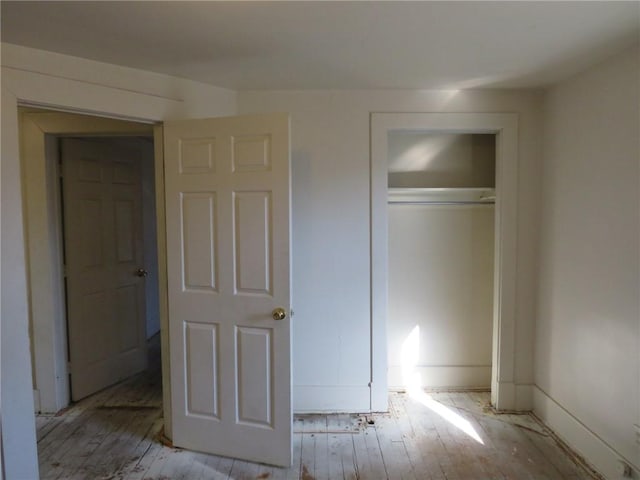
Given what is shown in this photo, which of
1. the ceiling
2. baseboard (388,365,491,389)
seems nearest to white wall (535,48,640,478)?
the ceiling

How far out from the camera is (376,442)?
2.47 metres

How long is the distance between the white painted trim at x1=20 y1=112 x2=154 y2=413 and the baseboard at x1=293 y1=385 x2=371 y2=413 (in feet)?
5.83

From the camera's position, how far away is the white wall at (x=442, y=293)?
314 cm

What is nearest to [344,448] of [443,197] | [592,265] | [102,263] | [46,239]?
[592,265]

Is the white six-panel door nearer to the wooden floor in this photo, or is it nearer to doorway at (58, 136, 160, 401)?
the wooden floor

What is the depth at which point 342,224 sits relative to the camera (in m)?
2.75

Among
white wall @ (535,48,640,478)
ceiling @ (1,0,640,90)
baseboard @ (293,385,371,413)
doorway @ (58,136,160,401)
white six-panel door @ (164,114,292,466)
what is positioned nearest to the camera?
ceiling @ (1,0,640,90)

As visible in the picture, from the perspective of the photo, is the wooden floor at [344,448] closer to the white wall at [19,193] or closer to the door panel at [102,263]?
the door panel at [102,263]

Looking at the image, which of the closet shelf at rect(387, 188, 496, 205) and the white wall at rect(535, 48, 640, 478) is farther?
the closet shelf at rect(387, 188, 496, 205)

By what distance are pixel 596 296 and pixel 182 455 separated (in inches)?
101

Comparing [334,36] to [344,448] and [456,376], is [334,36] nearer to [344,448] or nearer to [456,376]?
[344,448]

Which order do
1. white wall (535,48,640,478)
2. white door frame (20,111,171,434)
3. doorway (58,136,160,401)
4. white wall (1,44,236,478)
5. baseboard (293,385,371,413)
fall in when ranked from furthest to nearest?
doorway (58,136,160,401) < baseboard (293,385,371,413) < white door frame (20,111,171,434) < white wall (535,48,640,478) < white wall (1,44,236,478)

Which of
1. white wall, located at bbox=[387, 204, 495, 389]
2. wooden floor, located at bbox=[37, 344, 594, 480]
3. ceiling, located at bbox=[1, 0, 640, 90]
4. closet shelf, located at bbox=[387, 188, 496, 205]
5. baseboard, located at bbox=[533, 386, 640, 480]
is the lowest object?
wooden floor, located at bbox=[37, 344, 594, 480]

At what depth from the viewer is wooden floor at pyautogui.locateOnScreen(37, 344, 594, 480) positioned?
2.19 m
